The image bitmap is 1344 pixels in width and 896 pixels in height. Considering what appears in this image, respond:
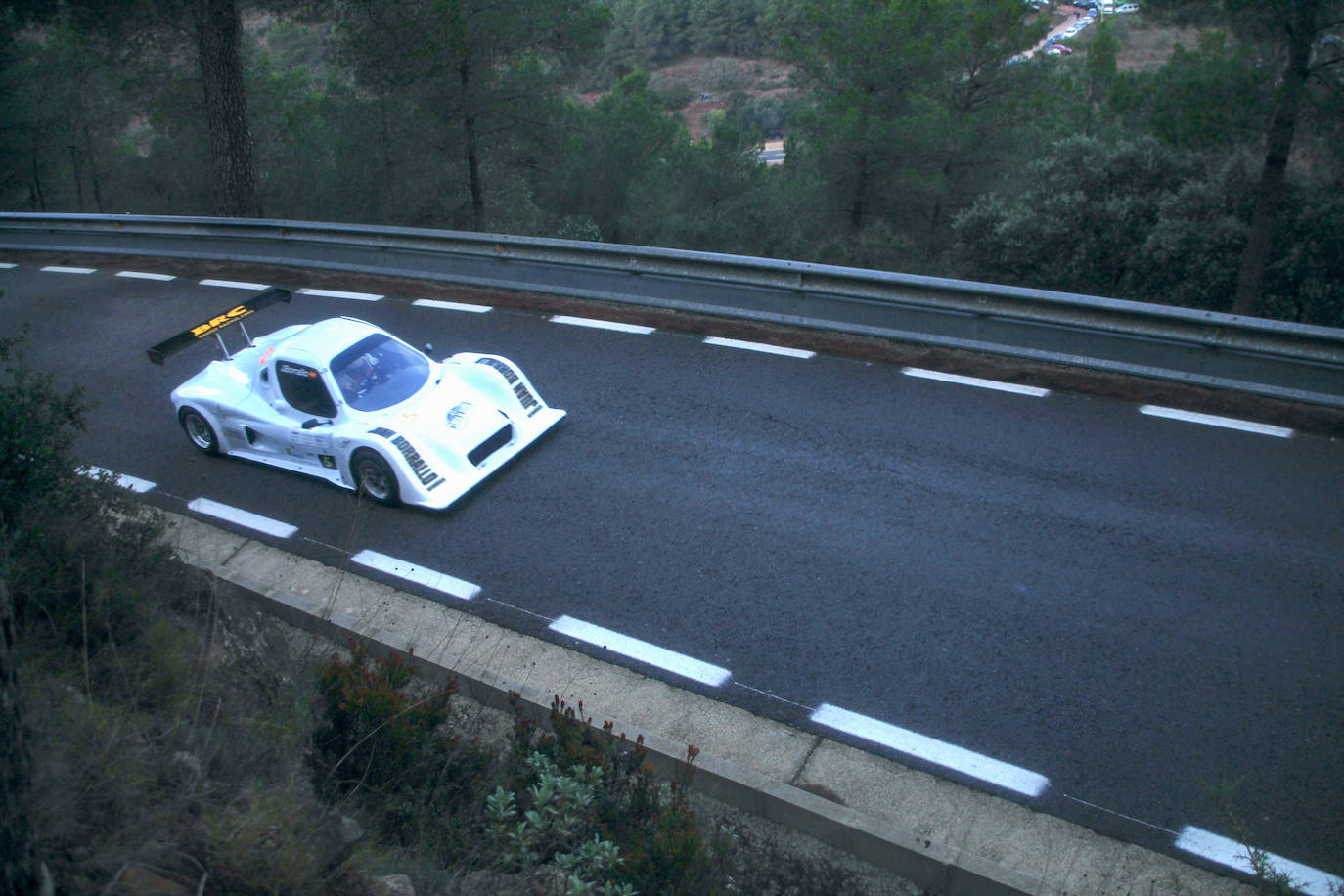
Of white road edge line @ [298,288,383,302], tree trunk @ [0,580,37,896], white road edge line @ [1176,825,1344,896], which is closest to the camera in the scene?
tree trunk @ [0,580,37,896]

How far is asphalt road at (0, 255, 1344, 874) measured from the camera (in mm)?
5105

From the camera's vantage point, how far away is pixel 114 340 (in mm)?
11570

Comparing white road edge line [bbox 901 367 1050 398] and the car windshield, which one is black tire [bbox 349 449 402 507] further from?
white road edge line [bbox 901 367 1050 398]

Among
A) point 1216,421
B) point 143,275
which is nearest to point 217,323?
point 143,275

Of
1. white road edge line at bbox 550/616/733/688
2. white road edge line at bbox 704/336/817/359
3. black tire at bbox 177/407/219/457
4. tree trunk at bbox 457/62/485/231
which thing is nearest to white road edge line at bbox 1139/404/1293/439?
white road edge line at bbox 704/336/817/359

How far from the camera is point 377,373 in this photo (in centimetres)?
798

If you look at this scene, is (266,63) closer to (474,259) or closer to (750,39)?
(474,259)

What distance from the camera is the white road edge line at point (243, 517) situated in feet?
24.9

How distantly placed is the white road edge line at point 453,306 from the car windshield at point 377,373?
10.1 ft

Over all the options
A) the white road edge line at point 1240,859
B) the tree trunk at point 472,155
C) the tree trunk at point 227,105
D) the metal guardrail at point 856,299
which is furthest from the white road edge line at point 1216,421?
the tree trunk at point 472,155

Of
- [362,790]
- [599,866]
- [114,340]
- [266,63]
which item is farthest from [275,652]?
[266,63]

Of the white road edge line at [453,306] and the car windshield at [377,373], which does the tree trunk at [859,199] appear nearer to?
the white road edge line at [453,306]

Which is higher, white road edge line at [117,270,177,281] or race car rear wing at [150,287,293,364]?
race car rear wing at [150,287,293,364]

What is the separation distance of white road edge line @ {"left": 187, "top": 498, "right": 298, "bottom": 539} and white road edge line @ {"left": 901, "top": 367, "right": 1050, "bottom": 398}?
5.84 m
